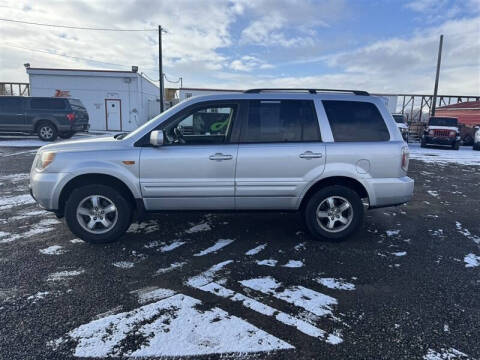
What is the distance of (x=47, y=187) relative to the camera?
392 centimetres

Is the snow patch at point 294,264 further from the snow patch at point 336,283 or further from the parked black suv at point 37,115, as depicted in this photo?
the parked black suv at point 37,115

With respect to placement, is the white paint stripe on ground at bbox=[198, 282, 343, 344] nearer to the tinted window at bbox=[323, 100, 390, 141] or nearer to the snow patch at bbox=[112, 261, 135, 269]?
the snow patch at bbox=[112, 261, 135, 269]

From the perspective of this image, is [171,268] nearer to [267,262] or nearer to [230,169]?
[267,262]

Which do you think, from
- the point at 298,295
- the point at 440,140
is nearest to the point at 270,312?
the point at 298,295

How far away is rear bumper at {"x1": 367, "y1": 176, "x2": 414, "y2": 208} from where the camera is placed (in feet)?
13.7

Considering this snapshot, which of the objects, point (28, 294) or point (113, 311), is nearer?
point (113, 311)

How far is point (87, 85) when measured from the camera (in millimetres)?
23359

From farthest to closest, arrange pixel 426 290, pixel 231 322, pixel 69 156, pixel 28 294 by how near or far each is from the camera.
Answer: pixel 69 156 < pixel 426 290 < pixel 28 294 < pixel 231 322

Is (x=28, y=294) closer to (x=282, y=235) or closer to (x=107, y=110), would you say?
(x=282, y=235)

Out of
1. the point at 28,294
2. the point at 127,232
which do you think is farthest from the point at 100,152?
the point at 28,294

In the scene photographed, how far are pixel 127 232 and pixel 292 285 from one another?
253 centimetres

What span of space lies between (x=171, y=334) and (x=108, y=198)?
2162 millimetres

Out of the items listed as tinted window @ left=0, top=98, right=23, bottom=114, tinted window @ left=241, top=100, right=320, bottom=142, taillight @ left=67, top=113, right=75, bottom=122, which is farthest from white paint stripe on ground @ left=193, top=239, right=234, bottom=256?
tinted window @ left=0, top=98, right=23, bottom=114

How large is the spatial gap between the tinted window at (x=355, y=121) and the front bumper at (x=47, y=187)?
350cm
